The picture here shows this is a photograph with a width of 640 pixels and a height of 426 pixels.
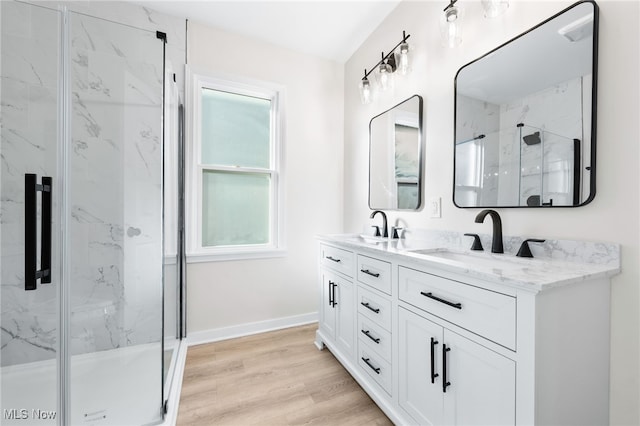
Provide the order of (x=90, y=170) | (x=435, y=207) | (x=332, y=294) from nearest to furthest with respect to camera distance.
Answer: (x=90, y=170), (x=435, y=207), (x=332, y=294)

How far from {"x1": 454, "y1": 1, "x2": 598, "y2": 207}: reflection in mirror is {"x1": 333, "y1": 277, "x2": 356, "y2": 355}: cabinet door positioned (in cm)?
91

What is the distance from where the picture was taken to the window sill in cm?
229

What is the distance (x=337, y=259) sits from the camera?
1.93 metres

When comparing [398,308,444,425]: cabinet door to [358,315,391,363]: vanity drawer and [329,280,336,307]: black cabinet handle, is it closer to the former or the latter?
[358,315,391,363]: vanity drawer

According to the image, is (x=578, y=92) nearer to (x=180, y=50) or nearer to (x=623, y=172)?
(x=623, y=172)

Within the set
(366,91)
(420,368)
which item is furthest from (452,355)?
(366,91)

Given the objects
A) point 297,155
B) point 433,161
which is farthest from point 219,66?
point 433,161

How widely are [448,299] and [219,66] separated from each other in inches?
100

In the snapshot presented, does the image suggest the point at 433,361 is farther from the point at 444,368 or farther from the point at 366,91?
the point at 366,91

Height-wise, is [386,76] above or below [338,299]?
above

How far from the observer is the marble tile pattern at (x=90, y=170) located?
1.53 metres

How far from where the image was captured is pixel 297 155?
2.65 m

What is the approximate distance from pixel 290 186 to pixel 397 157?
1063mm

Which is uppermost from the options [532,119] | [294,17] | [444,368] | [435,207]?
[294,17]
